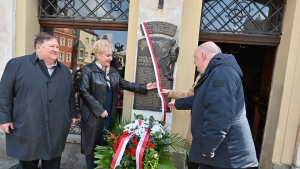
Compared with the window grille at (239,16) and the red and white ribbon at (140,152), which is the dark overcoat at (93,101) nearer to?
the red and white ribbon at (140,152)

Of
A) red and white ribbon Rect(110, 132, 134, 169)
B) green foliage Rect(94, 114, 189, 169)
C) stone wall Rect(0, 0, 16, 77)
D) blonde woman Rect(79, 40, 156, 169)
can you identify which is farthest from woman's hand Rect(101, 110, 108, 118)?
stone wall Rect(0, 0, 16, 77)

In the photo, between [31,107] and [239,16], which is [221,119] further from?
[239,16]

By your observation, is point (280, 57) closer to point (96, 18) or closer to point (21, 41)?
point (96, 18)

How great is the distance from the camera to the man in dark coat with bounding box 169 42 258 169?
1.79 metres

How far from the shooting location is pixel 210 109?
1813mm

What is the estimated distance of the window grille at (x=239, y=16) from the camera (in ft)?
11.3

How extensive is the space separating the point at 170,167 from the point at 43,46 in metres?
1.99

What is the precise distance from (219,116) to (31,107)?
76.4 inches

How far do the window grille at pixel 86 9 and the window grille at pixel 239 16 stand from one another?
4.36 ft

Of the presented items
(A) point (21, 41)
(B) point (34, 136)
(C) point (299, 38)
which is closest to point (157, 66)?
(B) point (34, 136)

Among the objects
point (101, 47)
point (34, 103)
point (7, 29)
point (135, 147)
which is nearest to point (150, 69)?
point (101, 47)

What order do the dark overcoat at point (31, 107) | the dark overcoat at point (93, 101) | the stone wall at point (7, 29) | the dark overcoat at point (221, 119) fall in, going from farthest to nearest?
the stone wall at point (7, 29) → the dark overcoat at point (93, 101) → the dark overcoat at point (31, 107) → the dark overcoat at point (221, 119)

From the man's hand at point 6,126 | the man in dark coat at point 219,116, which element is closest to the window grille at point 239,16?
the man in dark coat at point 219,116

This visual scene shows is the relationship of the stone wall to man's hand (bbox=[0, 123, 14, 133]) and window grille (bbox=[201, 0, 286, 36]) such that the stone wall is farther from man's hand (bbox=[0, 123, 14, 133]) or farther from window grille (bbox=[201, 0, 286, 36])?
window grille (bbox=[201, 0, 286, 36])
